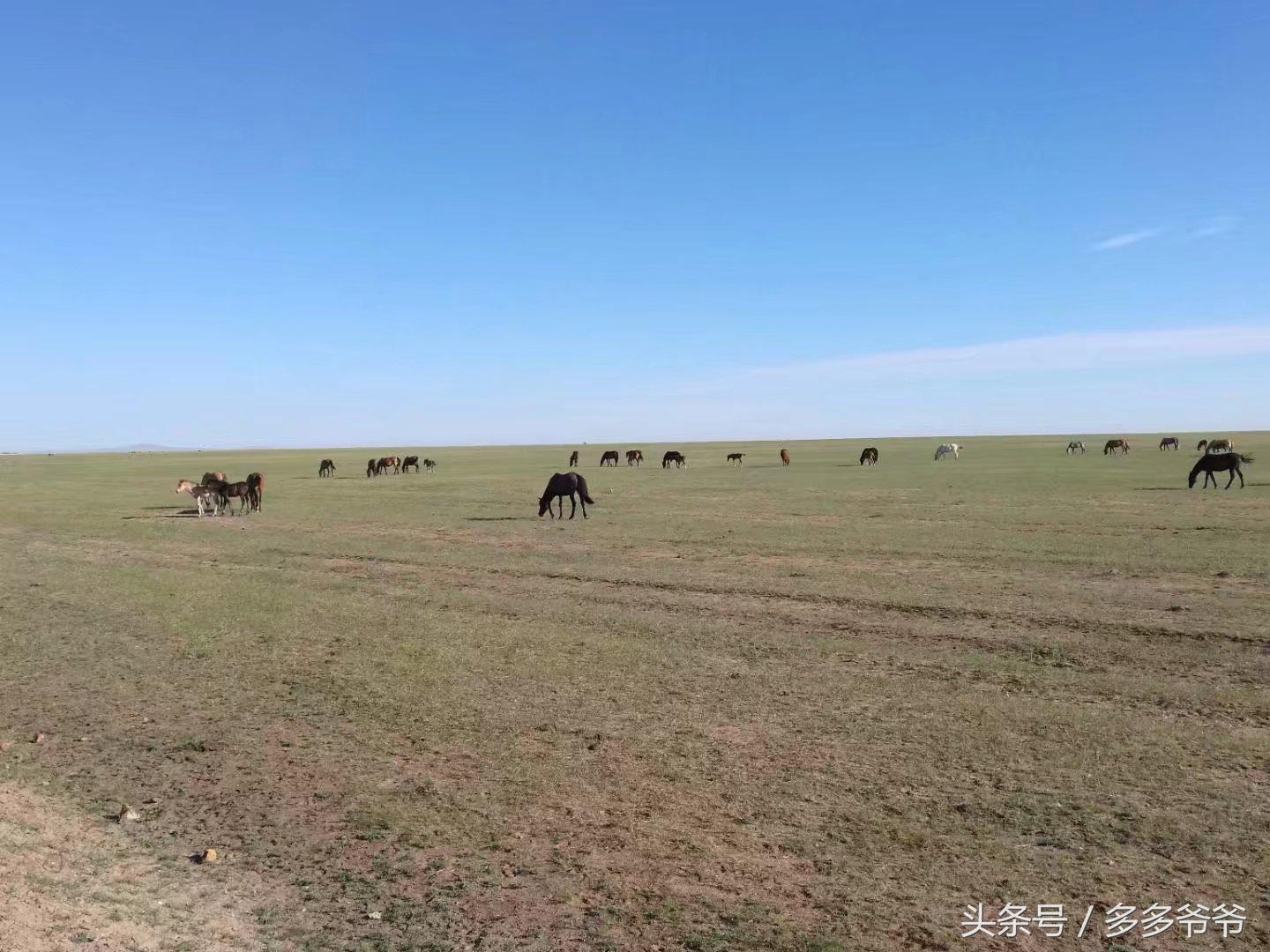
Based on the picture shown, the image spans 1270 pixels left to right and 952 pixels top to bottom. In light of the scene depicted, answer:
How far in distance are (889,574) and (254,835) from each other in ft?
45.3

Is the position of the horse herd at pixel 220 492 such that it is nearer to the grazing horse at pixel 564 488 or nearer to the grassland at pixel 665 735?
the grazing horse at pixel 564 488

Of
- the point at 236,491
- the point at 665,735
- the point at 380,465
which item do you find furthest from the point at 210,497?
the point at 665,735

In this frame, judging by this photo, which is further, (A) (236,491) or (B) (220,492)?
(A) (236,491)

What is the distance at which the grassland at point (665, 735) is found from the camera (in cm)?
554

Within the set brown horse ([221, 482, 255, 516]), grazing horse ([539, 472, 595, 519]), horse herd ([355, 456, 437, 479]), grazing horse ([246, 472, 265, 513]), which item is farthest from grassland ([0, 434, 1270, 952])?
horse herd ([355, 456, 437, 479])

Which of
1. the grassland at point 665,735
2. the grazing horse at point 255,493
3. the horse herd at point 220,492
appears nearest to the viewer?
the grassland at point 665,735

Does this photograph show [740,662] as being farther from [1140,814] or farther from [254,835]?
[254,835]

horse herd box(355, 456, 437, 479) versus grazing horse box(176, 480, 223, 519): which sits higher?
horse herd box(355, 456, 437, 479)

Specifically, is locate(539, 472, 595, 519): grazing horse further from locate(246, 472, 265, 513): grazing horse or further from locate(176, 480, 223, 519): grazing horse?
locate(176, 480, 223, 519): grazing horse

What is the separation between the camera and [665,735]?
8539mm

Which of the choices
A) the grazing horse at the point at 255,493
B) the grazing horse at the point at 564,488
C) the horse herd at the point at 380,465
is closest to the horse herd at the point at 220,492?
the grazing horse at the point at 255,493

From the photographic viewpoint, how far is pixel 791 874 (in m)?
5.73

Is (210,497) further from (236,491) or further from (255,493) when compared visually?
(255,493)

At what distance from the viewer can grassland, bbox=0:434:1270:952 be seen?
5.54 m
